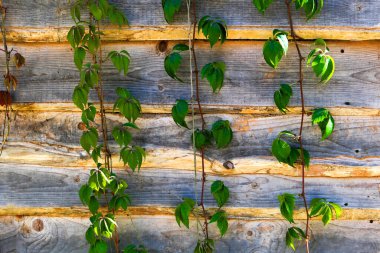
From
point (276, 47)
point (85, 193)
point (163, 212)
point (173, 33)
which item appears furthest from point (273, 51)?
point (85, 193)

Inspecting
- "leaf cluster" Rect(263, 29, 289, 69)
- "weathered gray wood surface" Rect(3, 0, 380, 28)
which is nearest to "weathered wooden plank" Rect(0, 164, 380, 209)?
"leaf cluster" Rect(263, 29, 289, 69)

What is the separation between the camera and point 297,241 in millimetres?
2232

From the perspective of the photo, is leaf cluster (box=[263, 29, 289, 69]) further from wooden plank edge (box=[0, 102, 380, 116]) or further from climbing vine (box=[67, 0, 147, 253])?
climbing vine (box=[67, 0, 147, 253])

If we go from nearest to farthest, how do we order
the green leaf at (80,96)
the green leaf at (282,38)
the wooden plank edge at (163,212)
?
the green leaf at (282,38) < the green leaf at (80,96) < the wooden plank edge at (163,212)

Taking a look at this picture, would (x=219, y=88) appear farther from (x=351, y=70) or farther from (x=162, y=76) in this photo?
(x=351, y=70)

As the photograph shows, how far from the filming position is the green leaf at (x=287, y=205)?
210 cm

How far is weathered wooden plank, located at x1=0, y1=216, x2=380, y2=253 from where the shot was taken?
2.23 metres

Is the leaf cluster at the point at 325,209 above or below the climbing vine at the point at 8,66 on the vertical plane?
below

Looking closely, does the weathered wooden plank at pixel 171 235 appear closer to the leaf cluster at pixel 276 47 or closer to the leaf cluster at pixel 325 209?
the leaf cluster at pixel 325 209

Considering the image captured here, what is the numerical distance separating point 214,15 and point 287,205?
75 cm

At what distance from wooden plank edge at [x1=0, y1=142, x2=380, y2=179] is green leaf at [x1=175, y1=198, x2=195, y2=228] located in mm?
137

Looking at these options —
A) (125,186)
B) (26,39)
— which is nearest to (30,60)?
(26,39)

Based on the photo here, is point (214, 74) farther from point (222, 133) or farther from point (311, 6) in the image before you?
point (311, 6)

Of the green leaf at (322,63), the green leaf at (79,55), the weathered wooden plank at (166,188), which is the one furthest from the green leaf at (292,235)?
the green leaf at (79,55)
